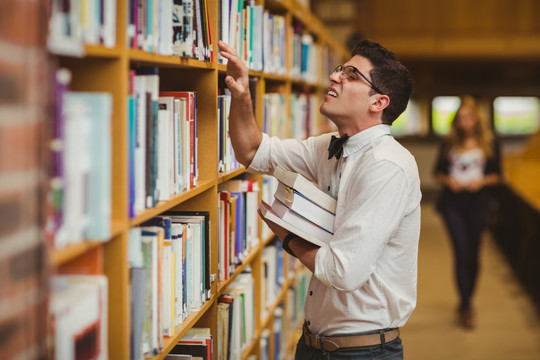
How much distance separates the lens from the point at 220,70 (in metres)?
2.47

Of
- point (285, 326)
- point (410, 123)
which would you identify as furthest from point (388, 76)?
point (410, 123)

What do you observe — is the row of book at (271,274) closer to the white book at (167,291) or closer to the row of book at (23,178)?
the white book at (167,291)

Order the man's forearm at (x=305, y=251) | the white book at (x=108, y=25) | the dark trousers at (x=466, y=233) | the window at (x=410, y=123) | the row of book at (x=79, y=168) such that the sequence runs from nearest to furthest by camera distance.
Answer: the row of book at (x=79, y=168), the white book at (x=108, y=25), the man's forearm at (x=305, y=251), the dark trousers at (x=466, y=233), the window at (x=410, y=123)

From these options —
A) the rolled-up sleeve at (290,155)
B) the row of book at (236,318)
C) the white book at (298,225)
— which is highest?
the rolled-up sleeve at (290,155)

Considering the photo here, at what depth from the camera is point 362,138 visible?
2.29m

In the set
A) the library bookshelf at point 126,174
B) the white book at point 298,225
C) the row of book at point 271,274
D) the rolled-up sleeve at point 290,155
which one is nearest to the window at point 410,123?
the row of book at point 271,274

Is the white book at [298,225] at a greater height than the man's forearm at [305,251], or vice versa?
the white book at [298,225]

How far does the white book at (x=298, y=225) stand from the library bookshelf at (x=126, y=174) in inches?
9.9

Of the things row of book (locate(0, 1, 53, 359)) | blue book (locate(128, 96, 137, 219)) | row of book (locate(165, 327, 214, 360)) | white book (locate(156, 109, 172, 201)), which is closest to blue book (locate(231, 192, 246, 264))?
row of book (locate(165, 327, 214, 360))

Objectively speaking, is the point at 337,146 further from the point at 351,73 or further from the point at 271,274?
the point at 271,274

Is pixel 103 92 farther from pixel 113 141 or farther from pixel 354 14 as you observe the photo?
pixel 354 14

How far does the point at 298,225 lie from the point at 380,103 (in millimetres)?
511

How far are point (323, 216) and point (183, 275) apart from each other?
1.61 feet

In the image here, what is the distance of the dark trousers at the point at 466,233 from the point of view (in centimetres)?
568
